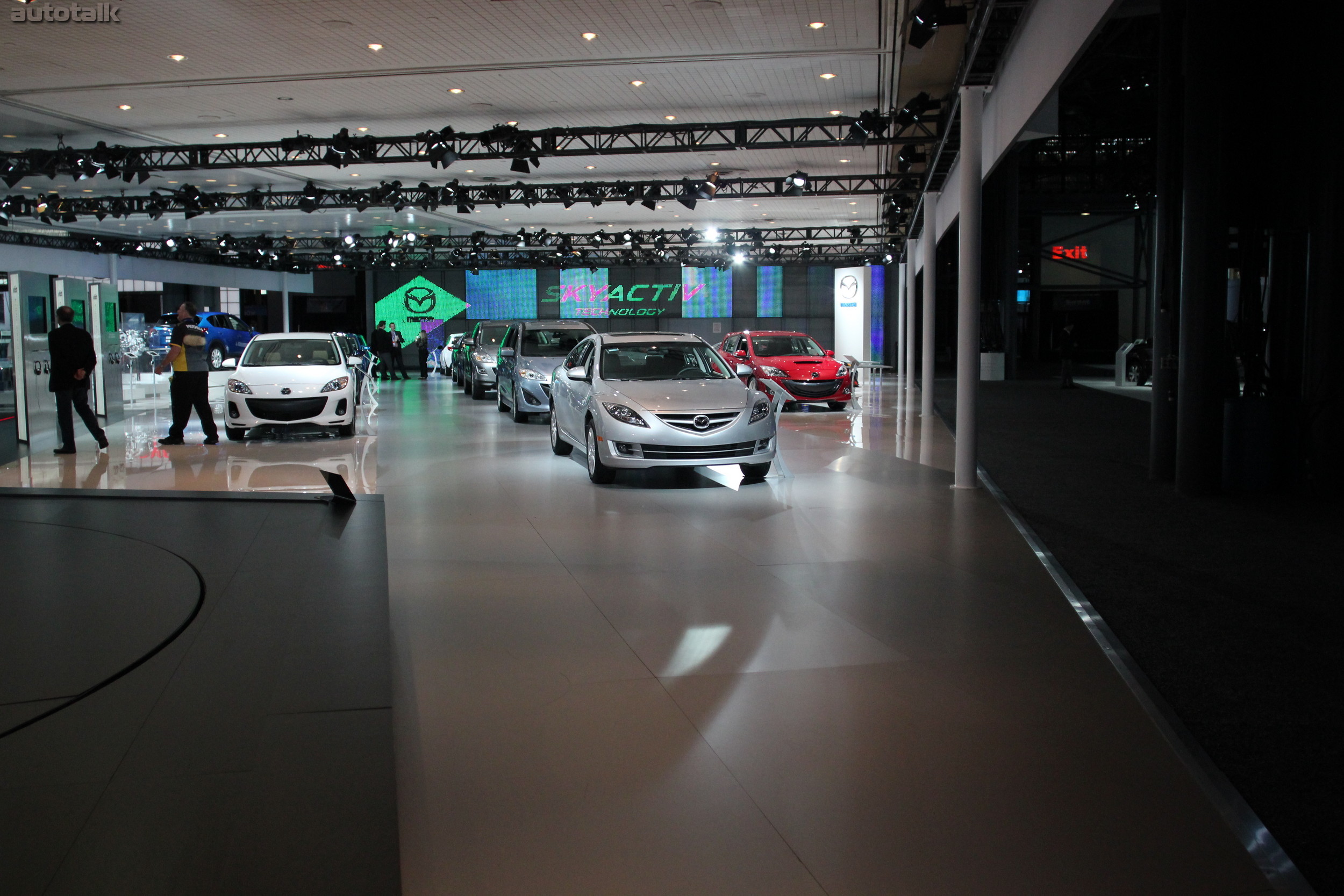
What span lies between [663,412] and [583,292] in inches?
1402

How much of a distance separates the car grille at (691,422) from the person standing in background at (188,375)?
641 cm

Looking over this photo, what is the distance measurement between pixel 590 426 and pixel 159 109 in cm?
970

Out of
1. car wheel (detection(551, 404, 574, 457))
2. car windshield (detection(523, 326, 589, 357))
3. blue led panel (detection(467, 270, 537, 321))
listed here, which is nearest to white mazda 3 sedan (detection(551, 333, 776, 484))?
car wheel (detection(551, 404, 574, 457))

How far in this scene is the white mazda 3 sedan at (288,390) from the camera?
1333 centimetres

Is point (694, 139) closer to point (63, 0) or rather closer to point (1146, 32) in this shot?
point (1146, 32)

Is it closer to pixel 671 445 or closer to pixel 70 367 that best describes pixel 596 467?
pixel 671 445

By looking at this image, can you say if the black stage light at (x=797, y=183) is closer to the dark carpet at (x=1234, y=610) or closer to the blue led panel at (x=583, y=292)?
the dark carpet at (x=1234, y=610)

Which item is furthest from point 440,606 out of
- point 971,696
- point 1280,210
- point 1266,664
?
point 1280,210

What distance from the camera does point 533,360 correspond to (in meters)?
16.1

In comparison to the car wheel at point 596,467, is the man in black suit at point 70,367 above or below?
above

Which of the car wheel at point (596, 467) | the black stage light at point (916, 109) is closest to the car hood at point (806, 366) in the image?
the black stage light at point (916, 109)

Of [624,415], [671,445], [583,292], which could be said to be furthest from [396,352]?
[671,445]

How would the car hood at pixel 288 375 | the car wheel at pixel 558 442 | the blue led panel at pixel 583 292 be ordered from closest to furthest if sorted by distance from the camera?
the car wheel at pixel 558 442 < the car hood at pixel 288 375 < the blue led panel at pixel 583 292

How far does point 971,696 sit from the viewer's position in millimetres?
4117
